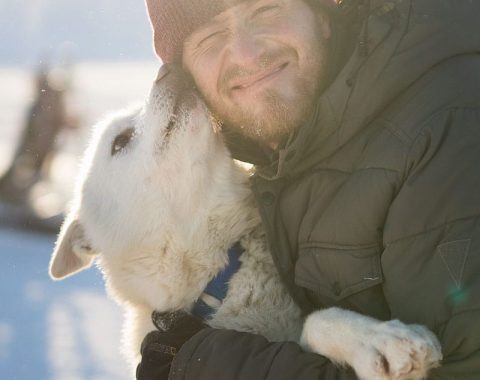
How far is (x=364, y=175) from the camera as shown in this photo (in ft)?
9.36

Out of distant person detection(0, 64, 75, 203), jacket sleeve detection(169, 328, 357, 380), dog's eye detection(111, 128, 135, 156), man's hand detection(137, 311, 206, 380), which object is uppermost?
dog's eye detection(111, 128, 135, 156)

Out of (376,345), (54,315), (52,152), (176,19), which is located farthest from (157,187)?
(52,152)

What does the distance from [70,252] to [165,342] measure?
92 cm

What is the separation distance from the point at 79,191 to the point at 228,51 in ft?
3.35

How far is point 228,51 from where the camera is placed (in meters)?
3.65

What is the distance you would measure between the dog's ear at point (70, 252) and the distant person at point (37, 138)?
6.46 m

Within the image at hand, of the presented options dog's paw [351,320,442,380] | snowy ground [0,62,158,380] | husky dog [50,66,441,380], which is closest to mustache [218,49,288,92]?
husky dog [50,66,441,380]

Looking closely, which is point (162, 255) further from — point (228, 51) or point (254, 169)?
point (228, 51)

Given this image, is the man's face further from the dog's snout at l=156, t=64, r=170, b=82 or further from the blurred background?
the blurred background

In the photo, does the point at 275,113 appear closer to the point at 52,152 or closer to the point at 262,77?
the point at 262,77

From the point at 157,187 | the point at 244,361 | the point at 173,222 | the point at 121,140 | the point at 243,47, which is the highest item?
the point at 243,47

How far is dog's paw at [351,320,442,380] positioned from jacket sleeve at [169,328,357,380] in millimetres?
111

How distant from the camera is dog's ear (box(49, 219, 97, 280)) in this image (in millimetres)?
3818

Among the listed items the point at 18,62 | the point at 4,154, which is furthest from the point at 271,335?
the point at 18,62
